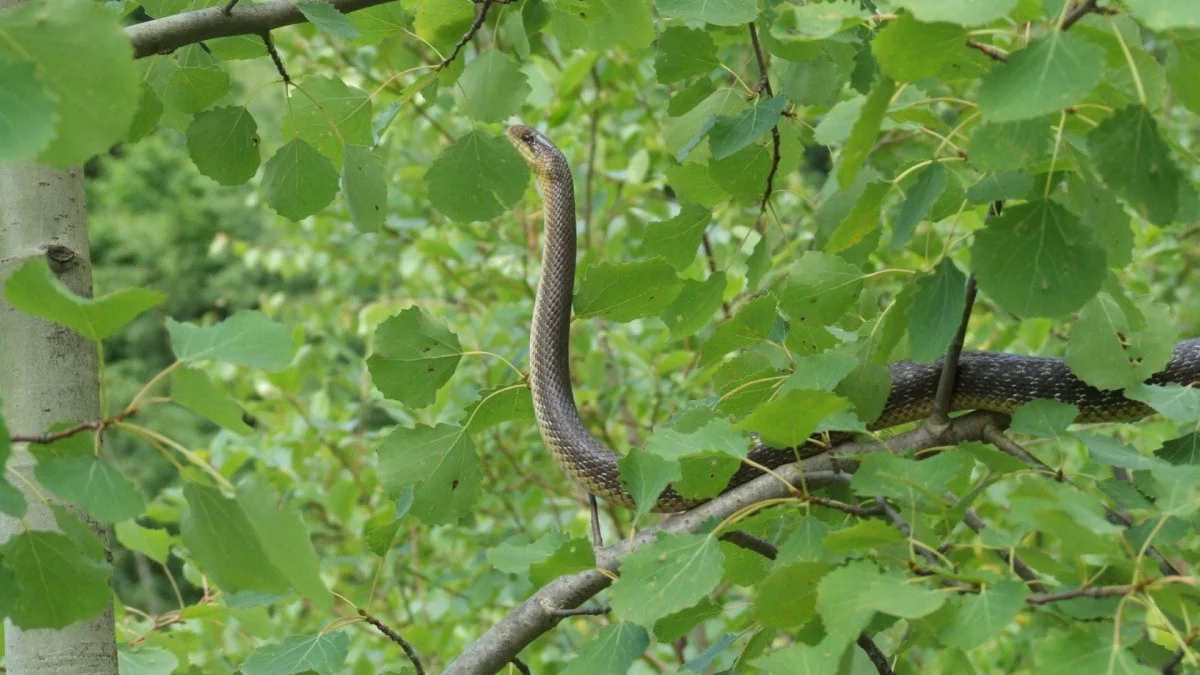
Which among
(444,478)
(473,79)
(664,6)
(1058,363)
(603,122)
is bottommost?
(603,122)

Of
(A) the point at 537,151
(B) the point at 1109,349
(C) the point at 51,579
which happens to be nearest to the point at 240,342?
(C) the point at 51,579

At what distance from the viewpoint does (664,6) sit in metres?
1.43

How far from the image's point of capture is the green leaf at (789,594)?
3.57 feet

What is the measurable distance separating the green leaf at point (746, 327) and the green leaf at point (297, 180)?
56 cm

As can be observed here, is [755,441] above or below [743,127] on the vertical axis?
below

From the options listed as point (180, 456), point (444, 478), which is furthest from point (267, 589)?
point (444, 478)

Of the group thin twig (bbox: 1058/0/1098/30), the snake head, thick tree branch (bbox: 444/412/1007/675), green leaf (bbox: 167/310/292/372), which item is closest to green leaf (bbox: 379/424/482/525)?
thick tree branch (bbox: 444/412/1007/675)

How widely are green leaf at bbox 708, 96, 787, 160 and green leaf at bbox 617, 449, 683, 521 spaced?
398 millimetres

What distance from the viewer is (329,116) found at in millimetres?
1662

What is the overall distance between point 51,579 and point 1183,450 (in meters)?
1.14

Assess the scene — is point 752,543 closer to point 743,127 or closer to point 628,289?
point 628,289

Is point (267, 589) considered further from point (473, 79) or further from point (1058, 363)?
point (1058, 363)

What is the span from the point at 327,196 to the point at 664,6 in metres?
0.54

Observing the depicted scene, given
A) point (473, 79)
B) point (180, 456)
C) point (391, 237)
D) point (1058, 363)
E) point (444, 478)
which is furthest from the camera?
point (391, 237)
